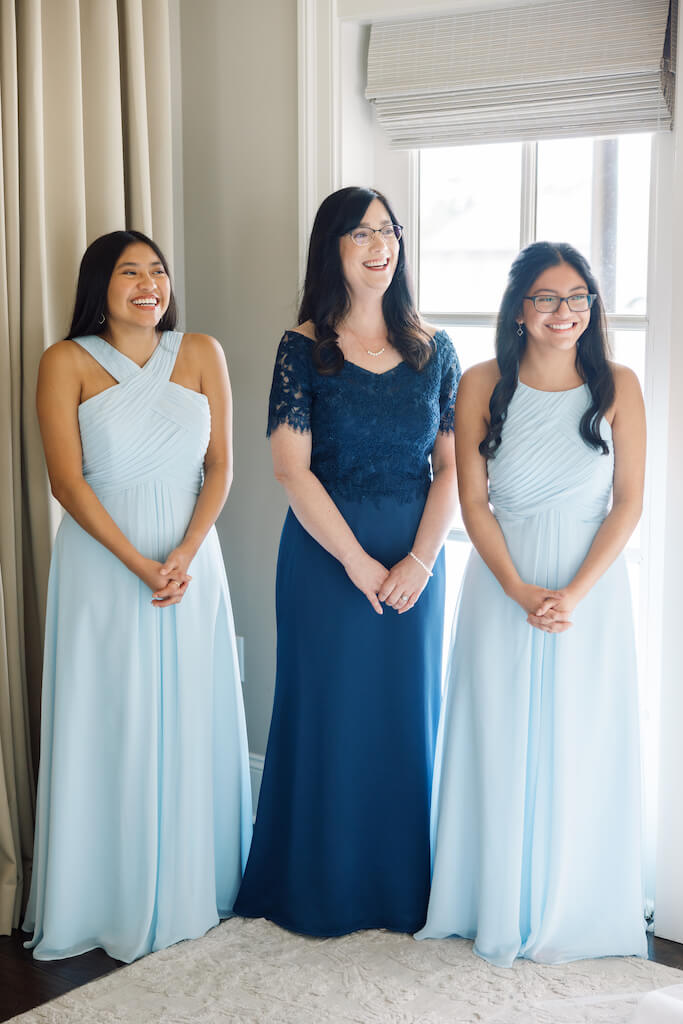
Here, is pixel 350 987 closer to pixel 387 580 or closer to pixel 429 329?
pixel 387 580

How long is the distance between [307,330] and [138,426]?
1.46 feet

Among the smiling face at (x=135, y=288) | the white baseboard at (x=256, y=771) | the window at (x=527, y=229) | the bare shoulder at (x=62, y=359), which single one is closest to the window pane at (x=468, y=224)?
the window at (x=527, y=229)

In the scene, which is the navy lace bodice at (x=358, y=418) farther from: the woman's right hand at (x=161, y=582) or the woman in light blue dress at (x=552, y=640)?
the woman's right hand at (x=161, y=582)

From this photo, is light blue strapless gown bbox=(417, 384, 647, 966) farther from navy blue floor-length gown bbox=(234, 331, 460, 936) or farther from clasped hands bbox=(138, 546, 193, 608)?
clasped hands bbox=(138, 546, 193, 608)

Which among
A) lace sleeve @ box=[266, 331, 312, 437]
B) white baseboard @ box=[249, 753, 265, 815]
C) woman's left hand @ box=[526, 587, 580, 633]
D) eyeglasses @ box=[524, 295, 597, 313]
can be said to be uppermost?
eyeglasses @ box=[524, 295, 597, 313]

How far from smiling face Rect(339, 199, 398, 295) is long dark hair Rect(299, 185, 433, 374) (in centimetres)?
1

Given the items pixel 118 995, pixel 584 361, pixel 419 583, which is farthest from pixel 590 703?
pixel 118 995

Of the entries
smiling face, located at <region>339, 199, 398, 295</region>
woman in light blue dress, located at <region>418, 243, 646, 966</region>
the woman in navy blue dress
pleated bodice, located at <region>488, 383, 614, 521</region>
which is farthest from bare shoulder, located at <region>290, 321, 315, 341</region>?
pleated bodice, located at <region>488, 383, 614, 521</region>

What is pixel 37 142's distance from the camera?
2.55 m

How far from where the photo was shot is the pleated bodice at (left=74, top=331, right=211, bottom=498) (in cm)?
239

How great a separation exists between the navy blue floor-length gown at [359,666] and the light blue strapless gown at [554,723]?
0.18 metres

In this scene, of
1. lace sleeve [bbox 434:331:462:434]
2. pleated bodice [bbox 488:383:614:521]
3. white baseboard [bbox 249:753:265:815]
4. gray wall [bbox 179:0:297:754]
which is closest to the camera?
pleated bodice [bbox 488:383:614:521]

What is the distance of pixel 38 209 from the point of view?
8.43 ft

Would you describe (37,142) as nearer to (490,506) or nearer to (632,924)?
(490,506)
